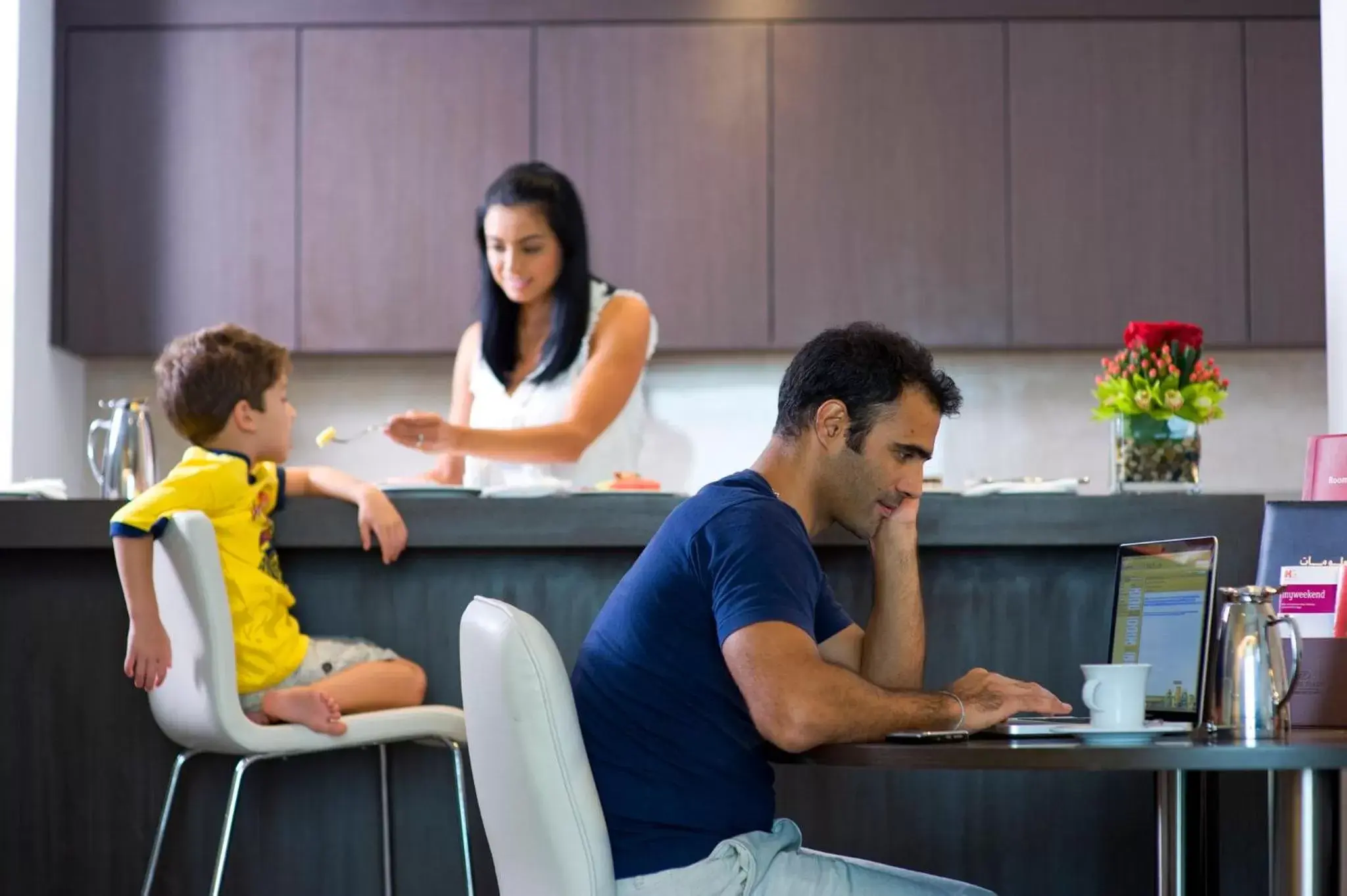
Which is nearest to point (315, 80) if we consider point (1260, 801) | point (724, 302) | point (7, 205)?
point (7, 205)

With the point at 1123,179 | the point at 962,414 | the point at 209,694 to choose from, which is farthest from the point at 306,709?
the point at 1123,179

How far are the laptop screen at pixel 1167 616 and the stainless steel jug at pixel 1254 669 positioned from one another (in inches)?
1.3

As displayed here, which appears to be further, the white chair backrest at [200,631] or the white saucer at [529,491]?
the white saucer at [529,491]

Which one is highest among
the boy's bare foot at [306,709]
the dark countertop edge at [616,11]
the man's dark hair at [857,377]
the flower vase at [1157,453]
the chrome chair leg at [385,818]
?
the dark countertop edge at [616,11]

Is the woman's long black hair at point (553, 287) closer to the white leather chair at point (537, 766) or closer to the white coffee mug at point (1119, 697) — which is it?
the white leather chair at point (537, 766)

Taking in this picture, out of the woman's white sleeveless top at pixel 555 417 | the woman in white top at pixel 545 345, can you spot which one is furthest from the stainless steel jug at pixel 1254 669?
the woman's white sleeveless top at pixel 555 417

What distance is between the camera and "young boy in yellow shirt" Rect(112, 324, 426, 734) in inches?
90.3

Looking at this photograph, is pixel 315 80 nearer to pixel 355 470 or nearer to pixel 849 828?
pixel 355 470

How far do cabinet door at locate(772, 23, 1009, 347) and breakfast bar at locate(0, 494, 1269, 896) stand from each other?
5.75 feet

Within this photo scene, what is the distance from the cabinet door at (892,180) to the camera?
4.26 metres

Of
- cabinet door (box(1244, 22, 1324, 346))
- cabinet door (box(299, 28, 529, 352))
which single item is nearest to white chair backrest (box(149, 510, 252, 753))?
cabinet door (box(299, 28, 529, 352))

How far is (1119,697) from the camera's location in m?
1.64

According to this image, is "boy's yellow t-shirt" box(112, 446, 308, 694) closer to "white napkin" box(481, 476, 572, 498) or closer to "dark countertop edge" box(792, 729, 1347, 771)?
"white napkin" box(481, 476, 572, 498)

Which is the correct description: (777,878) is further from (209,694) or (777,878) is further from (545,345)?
(545,345)
